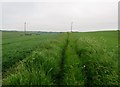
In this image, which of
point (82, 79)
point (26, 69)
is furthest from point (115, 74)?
point (26, 69)

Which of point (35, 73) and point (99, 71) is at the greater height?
point (35, 73)

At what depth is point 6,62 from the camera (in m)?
14.6

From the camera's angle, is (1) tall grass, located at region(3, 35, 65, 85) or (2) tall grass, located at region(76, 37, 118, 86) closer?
(1) tall grass, located at region(3, 35, 65, 85)

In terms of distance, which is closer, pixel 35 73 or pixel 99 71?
pixel 35 73

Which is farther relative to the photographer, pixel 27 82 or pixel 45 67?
pixel 45 67

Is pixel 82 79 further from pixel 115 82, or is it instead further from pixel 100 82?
pixel 115 82

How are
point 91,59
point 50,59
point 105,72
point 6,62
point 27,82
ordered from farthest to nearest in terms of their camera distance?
point 6,62 < point 91,59 < point 50,59 < point 105,72 < point 27,82

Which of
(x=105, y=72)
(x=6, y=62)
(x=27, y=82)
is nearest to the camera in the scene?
(x=27, y=82)

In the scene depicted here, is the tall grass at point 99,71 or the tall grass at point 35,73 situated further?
the tall grass at point 99,71

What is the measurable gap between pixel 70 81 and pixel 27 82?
1.64 m

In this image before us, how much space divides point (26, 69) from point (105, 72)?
3146mm

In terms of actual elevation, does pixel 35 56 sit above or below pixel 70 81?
above

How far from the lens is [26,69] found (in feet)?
27.5

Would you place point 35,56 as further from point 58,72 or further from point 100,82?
point 100,82
